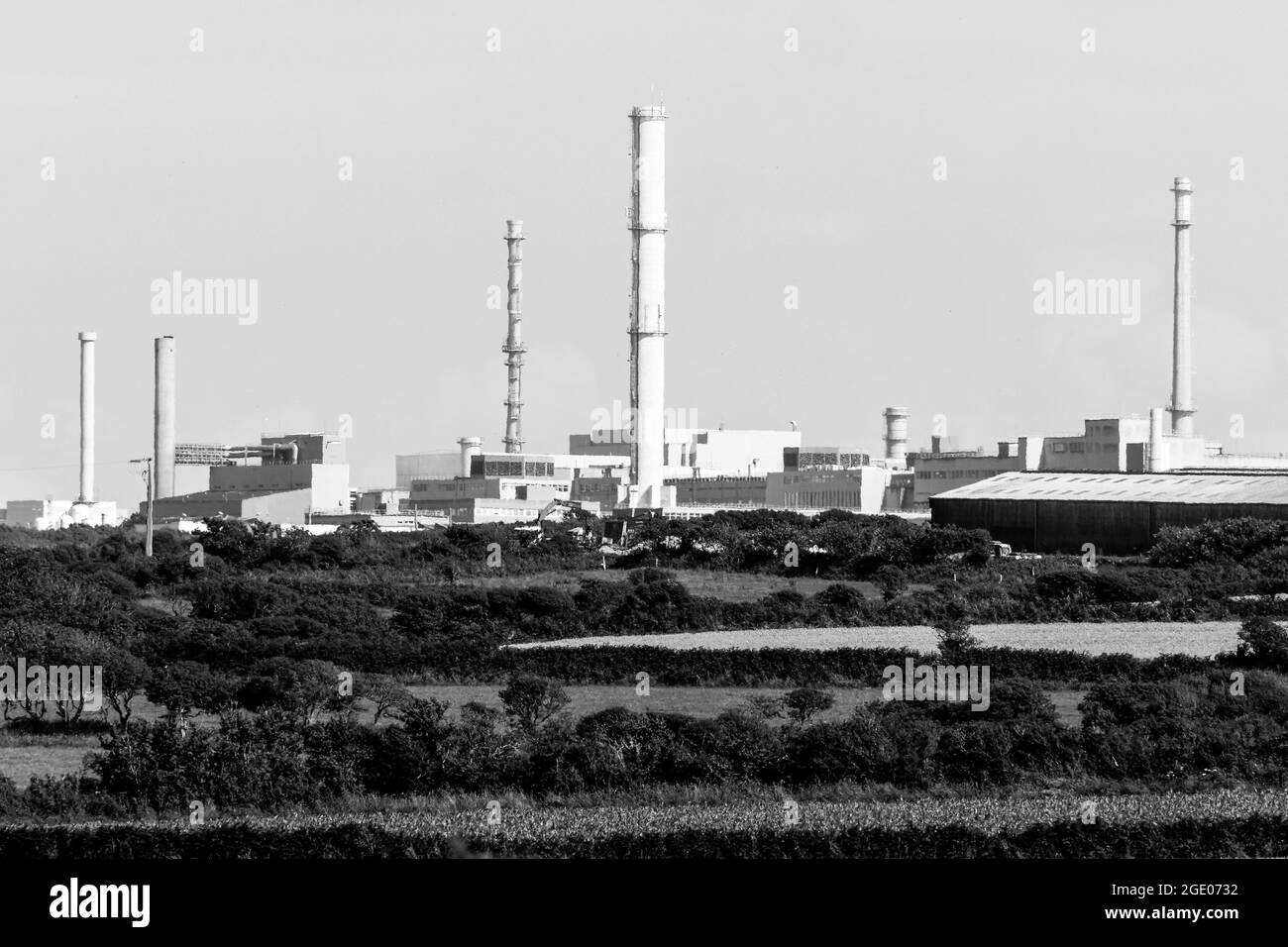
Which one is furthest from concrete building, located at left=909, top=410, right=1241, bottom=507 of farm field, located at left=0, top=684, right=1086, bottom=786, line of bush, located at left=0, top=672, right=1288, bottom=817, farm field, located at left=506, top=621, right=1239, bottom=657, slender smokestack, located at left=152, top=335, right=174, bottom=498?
line of bush, located at left=0, top=672, right=1288, bottom=817

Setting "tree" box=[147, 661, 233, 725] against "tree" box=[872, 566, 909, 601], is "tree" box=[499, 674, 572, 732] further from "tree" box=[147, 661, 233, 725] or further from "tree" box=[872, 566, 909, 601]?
"tree" box=[872, 566, 909, 601]

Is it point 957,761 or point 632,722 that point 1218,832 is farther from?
point 632,722

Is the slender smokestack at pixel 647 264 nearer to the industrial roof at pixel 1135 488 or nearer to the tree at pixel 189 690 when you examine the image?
the industrial roof at pixel 1135 488

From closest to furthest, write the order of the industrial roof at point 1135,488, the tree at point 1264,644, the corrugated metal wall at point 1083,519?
1. the tree at point 1264,644
2. the corrugated metal wall at point 1083,519
3. the industrial roof at point 1135,488

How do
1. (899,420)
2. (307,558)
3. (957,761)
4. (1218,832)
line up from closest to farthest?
(1218,832) < (957,761) < (307,558) < (899,420)

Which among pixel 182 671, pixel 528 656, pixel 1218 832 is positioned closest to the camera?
pixel 1218 832

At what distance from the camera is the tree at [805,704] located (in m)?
28.5

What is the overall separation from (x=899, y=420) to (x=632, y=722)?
344 ft

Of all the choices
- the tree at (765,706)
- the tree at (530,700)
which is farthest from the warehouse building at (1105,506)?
the tree at (530,700)

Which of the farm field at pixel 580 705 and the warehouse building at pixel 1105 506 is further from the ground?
the warehouse building at pixel 1105 506

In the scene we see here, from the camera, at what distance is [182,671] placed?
32469 millimetres

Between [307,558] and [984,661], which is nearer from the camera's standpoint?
[984,661]

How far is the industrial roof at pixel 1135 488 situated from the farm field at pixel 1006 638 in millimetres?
26397
